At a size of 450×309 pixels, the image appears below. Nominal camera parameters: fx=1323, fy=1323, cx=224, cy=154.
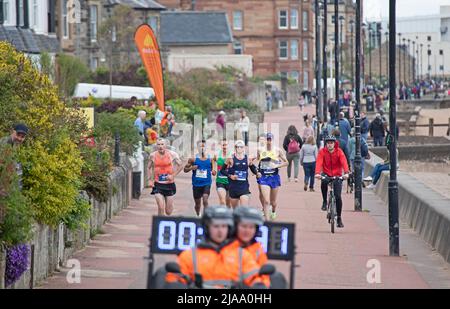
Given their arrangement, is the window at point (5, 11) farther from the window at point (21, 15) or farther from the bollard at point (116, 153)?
the bollard at point (116, 153)

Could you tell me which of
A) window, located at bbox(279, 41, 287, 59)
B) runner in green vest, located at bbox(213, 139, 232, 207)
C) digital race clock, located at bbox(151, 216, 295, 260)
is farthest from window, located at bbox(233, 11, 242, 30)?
digital race clock, located at bbox(151, 216, 295, 260)

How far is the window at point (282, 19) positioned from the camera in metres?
117

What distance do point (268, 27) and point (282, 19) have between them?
1528 mm

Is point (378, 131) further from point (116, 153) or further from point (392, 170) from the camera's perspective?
point (392, 170)

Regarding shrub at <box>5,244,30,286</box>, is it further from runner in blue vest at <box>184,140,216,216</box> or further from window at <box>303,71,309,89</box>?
window at <box>303,71,309,89</box>

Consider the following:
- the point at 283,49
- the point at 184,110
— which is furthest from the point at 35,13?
the point at 283,49

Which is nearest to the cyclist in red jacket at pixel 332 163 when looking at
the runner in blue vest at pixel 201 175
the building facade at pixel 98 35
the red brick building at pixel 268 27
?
the runner in blue vest at pixel 201 175

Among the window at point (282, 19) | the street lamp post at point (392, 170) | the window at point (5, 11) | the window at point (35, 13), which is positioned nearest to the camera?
the street lamp post at point (392, 170)

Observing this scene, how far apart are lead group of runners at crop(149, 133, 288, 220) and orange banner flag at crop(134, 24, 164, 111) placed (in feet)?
39.7

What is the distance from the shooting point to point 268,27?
116875 mm

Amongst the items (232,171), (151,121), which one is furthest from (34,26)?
(232,171)

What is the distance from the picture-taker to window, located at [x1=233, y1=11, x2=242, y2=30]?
116 metres

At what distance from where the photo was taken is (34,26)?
1780 inches
